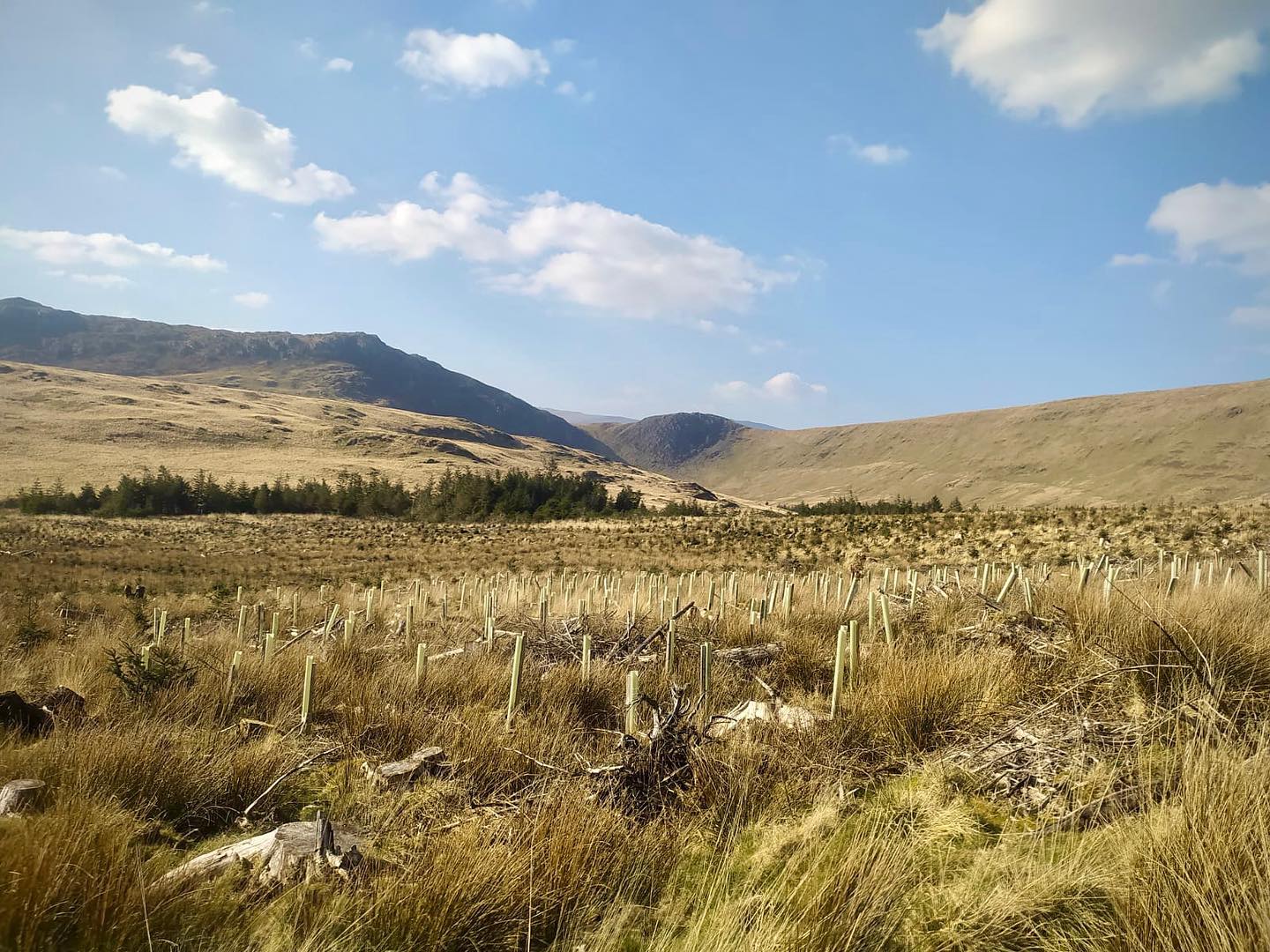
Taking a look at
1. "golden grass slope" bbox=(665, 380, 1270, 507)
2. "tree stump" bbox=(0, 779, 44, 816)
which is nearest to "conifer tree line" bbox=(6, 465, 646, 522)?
"tree stump" bbox=(0, 779, 44, 816)

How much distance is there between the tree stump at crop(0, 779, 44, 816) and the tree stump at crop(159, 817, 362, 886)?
80 cm

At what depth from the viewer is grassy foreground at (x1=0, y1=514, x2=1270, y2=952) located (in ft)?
7.40

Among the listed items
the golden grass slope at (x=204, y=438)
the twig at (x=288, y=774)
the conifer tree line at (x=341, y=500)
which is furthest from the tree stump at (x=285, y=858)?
the golden grass slope at (x=204, y=438)

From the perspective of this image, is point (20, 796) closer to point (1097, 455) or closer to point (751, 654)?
point (751, 654)

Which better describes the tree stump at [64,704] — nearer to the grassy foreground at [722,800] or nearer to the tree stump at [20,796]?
the grassy foreground at [722,800]

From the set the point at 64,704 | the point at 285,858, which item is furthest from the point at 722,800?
the point at 64,704

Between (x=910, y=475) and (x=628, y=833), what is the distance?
18501cm

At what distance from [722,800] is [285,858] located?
201 cm

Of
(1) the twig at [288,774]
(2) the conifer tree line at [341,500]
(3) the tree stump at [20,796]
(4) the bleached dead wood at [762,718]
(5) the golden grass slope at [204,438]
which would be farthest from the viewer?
(5) the golden grass slope at [204,438]

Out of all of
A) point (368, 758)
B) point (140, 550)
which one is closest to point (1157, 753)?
point (368, 758)

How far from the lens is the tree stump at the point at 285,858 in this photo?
2609 mm

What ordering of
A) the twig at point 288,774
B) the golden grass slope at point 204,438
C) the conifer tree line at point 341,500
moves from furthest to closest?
the golden grass slope at point 204,438 → the conifer tree line at point 341,500 → the twig at point 288,774

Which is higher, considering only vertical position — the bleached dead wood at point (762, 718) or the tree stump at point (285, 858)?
the bleached dead wood at point (762, 718)

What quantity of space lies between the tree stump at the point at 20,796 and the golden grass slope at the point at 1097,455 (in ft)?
337
